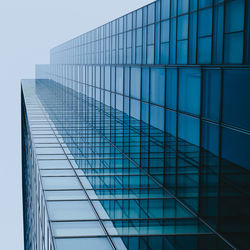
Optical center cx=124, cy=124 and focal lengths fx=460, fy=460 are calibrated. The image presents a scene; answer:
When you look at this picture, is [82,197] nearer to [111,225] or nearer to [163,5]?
[111,225]

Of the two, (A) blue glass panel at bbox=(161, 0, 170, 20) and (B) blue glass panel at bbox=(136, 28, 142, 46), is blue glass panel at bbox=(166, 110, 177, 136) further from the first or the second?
(B) blue glass panel at bbox=(136, 28, 142, 46)

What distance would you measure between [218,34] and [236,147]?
18.3 m

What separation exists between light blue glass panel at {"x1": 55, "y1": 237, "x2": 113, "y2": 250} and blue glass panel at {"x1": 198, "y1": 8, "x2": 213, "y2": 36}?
2191 cm

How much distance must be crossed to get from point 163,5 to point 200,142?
101 ft

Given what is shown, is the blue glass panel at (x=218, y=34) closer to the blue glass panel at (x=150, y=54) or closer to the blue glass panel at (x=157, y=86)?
the blue glass panel at (x=157, y=86)

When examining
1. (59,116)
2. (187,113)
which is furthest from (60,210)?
(59,116)

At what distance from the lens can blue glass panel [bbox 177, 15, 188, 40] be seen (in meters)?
37.8

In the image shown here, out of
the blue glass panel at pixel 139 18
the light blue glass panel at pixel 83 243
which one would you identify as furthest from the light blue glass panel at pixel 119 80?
the blue glass panel at pixel 139 18

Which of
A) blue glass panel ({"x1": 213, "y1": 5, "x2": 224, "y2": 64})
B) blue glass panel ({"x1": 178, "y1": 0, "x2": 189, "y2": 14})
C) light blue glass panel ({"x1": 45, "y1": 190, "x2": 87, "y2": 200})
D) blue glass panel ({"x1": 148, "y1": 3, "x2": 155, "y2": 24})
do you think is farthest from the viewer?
blue glass panel ({"x1": 148, "y1": 3, "x2": 155, "y2": 24})

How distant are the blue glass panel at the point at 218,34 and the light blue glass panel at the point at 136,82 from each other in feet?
20.7

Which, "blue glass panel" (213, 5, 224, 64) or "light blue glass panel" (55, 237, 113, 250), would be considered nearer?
"light blue glass panel" (55, 237, 113, 250)

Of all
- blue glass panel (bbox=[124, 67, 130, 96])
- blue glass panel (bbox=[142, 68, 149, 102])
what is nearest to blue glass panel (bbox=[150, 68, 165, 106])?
blue glass panel (bbox=[142, 68, 149, 102])

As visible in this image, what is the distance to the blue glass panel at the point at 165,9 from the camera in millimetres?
43219

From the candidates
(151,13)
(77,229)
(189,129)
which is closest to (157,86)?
(189,129)
